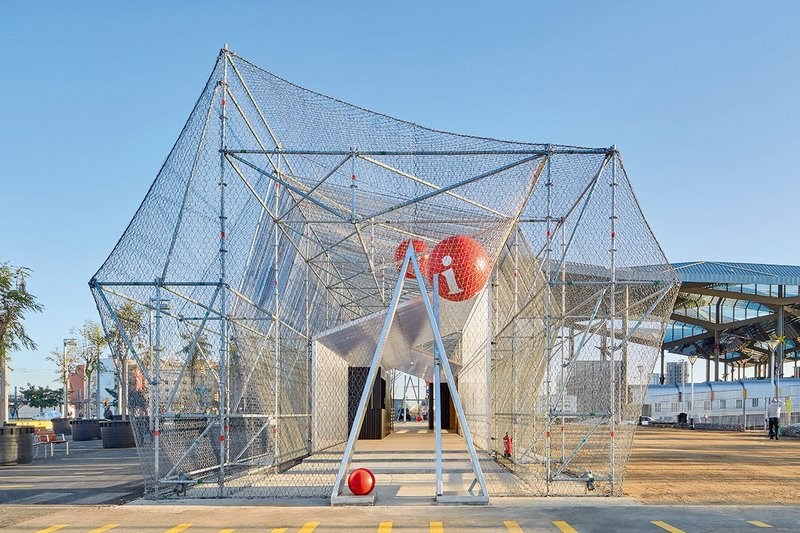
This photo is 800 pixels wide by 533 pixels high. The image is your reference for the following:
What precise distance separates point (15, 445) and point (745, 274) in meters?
49.9

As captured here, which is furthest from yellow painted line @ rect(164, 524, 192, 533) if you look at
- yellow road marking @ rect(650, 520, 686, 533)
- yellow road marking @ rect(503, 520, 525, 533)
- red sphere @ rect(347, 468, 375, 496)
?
yellow road marking @ rect(650, 520, 686, 533)

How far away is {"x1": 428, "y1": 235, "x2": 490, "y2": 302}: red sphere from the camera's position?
507 inches

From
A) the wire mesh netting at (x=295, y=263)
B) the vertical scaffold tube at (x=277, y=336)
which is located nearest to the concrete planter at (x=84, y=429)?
the wire mesh netting at (x=295, y=263)

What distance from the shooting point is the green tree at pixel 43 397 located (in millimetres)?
86250

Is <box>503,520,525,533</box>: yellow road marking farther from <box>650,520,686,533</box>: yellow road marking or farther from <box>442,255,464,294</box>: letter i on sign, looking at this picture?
<box>442,255,464,294</box>: letter i on sign

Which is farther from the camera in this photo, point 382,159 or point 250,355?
point 250,355

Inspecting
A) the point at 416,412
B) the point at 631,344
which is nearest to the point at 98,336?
the point at 416,412

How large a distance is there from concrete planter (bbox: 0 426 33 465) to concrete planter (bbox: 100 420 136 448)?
6.15 metres

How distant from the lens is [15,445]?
63.9ft

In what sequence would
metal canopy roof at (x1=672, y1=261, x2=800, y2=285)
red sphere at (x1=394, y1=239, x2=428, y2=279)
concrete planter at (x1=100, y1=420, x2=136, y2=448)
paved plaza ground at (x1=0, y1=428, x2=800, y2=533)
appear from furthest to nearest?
metal canopy roof at (x1=672, y1=261, x2=800, y2=285), concrete planter at (x1=100, y1=420, x2=136, y2=448), red sphere at (x1=394, y1=239, x2=428, y2=279), paved plaza ground at (x1=0, y1=428, x2=800, y2=533)

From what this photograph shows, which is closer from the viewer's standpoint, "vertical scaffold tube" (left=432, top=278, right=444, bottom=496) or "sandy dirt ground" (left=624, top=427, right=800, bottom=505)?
"vertical scaffold tube" (left=432, top=278, right=444, bottom=496)

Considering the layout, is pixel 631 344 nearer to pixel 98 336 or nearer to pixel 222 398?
Result: pixel 222 398

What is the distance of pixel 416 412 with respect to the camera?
6347 cm

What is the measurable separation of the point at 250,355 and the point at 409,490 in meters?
3.79
